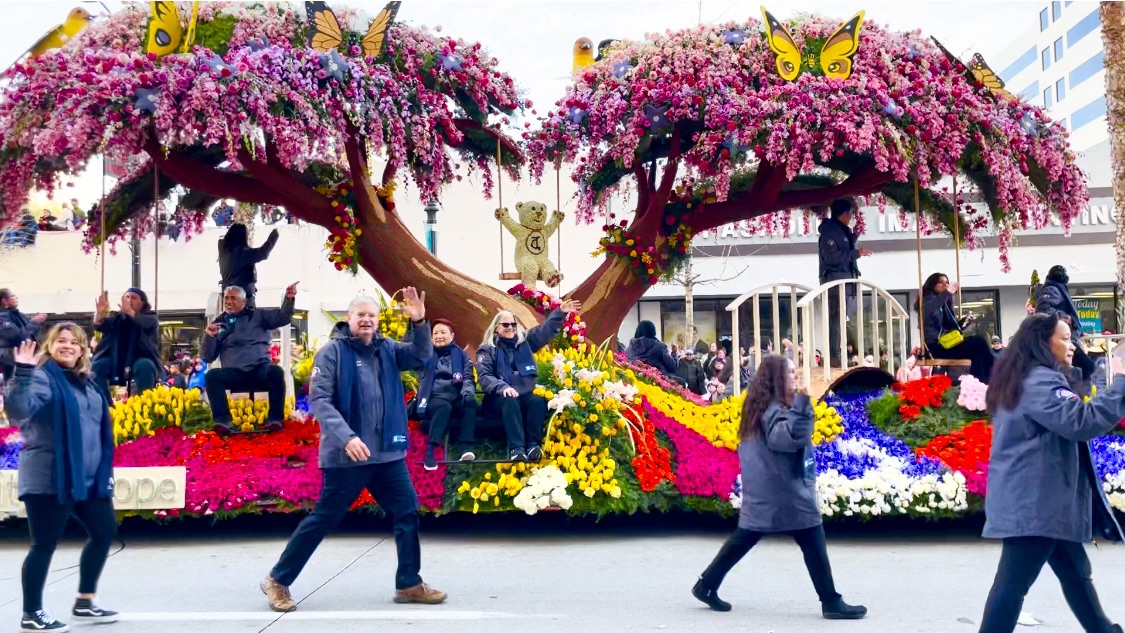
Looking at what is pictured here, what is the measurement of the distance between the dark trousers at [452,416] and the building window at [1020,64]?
48812 millimetres

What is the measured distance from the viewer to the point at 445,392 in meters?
8.27

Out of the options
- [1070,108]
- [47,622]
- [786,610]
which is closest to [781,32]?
[786,610]

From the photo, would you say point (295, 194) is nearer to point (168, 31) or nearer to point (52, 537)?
point (168, 31)

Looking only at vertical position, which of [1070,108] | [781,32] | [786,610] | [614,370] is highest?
[1070,108]

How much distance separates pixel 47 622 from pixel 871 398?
Result: 6.89 m

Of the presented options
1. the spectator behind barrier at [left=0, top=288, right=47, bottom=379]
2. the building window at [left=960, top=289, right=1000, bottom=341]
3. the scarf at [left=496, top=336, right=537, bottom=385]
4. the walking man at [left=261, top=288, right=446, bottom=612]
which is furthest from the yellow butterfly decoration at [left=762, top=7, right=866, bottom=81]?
the building window at [left=960, top=289, right=1000, bottom=341]

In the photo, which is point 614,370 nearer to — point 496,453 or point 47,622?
point 496,453

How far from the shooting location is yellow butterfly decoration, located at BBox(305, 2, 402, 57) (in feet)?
31.7

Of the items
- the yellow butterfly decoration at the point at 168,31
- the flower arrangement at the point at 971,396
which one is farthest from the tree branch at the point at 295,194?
the flower arrangement at the point at 971,396

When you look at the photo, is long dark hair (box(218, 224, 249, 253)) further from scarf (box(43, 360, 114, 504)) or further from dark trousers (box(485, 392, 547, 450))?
scarf (box(43, 360, 114, 504))

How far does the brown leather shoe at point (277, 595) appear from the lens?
19.1ft

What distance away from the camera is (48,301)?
2366cm

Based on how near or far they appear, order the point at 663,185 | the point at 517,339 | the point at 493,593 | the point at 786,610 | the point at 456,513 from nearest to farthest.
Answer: the point at 786,610
the point at 493,593
the point at 517,339
the point at 456,513
the point at 663,185

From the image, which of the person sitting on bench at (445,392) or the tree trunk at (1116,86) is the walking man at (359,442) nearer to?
the person sitting on bench at (445,392)
